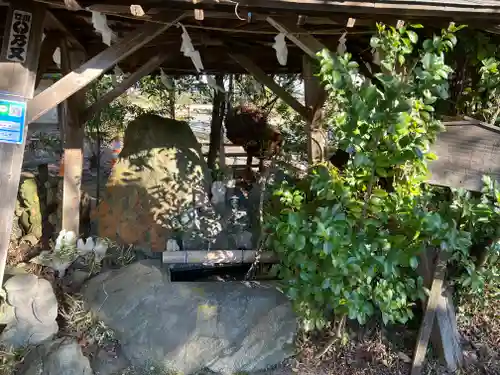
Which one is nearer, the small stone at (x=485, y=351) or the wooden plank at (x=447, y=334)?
the wooden plank at (x=447, y=334)

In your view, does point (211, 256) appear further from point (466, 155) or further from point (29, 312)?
point (466, 155)

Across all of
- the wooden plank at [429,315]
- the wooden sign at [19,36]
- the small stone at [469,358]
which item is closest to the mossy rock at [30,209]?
the wooden sign at [19,36]

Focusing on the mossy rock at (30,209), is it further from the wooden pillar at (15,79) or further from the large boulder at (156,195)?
the wooden pillar at (15,79)

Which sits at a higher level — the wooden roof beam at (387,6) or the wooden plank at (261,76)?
the wooden roof beam at (387,6)

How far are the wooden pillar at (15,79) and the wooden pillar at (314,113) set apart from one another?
229cm

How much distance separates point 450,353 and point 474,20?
231cm

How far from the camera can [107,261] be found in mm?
4047

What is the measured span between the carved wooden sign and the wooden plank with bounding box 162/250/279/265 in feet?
5.79

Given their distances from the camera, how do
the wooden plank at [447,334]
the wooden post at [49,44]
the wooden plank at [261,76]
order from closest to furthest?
the wooden plank at [447,334]
the wooden post at [49,44]
the wooden plank at [261,76]

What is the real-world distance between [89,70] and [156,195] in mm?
1745

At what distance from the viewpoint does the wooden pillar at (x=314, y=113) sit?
397cm

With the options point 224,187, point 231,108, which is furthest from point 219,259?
point 231,108

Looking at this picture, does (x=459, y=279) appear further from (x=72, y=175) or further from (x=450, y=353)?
(x=72, y=175)

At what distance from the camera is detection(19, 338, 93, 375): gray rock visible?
273cm
